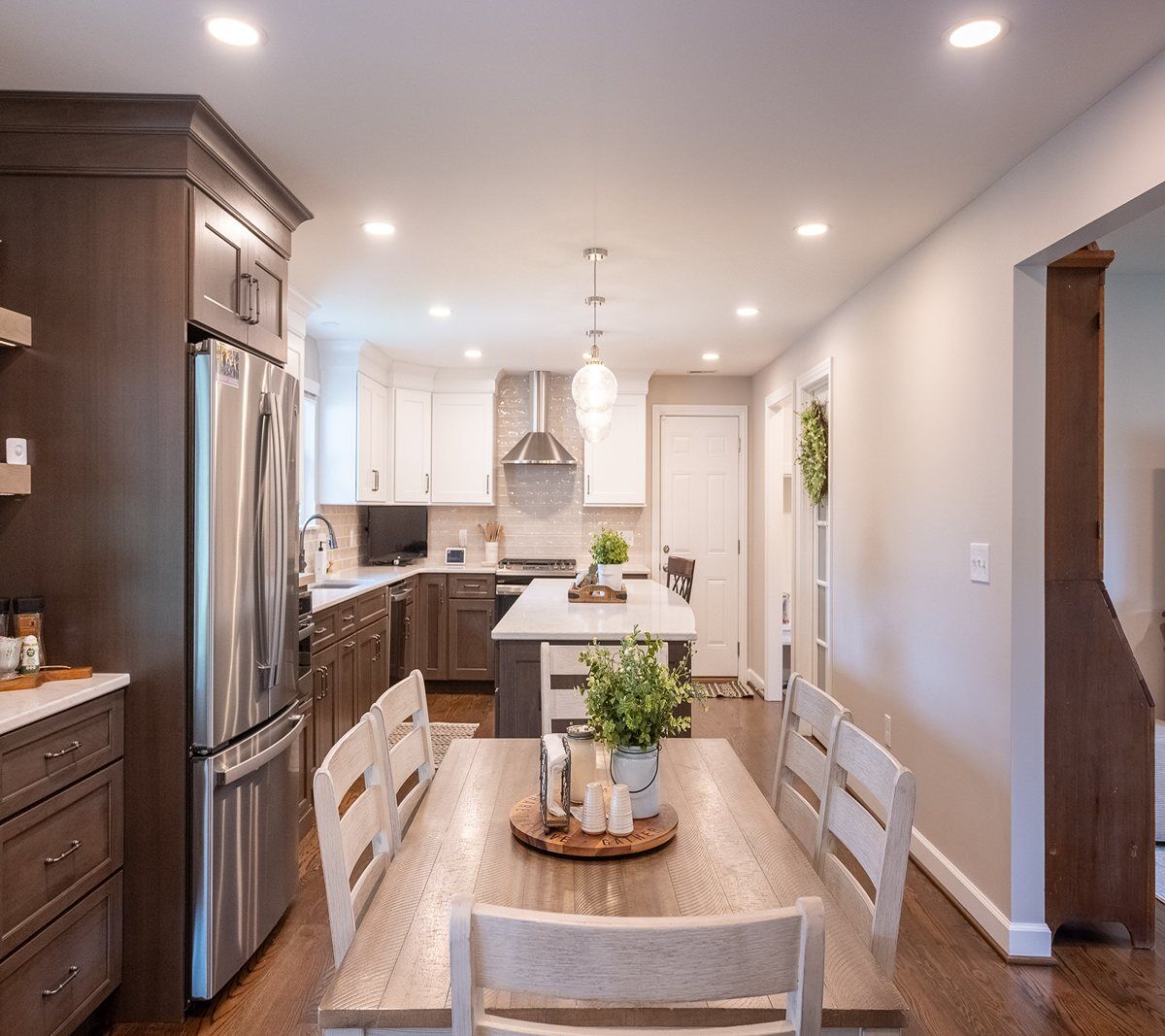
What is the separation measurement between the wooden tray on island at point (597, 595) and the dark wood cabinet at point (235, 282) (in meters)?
1.85

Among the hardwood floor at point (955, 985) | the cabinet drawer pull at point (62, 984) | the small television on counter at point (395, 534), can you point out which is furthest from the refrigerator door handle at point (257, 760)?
the small television on counter at point (395, 534)

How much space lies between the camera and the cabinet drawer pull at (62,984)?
1.95 m

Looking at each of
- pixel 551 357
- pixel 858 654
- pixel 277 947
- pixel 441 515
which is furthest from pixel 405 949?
pixel 441 515

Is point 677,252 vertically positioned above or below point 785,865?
above

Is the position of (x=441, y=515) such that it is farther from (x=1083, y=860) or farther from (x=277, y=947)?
(x=1083, y=860)

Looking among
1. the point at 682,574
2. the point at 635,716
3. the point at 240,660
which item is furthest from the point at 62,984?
the point at 682,574

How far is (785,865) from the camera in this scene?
142cm

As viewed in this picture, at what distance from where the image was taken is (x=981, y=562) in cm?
289

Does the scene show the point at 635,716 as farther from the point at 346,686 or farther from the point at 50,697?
the point at 346,686

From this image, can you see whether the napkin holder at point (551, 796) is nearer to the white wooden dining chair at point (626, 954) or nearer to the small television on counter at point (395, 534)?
the white wooden dining chair at point (626, 954)

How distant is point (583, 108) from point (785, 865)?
199 centimetres

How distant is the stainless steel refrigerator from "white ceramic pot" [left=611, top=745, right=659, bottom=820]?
1350mm

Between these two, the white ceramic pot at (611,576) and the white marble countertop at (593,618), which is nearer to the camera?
the white marble countertop at (593,618)

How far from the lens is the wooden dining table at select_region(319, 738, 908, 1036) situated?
1014 millimetres
